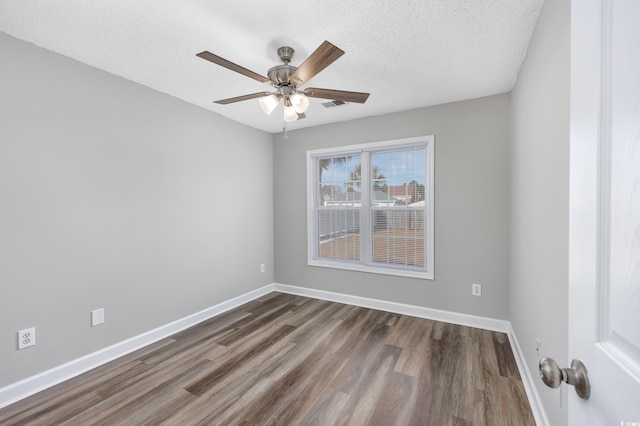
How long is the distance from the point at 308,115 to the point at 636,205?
341cm

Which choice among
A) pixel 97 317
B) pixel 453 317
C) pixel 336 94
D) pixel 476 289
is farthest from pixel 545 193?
pixel 97 317

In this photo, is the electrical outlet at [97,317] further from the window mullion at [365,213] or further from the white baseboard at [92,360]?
the window mullion at [365,213]

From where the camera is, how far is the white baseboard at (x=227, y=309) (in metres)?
1.89

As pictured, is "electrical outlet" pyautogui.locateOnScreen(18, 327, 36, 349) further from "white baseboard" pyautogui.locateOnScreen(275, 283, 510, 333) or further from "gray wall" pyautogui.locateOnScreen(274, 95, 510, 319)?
"gray wall" pyautogui.locateOnScreen(274, 95, 510, 319)

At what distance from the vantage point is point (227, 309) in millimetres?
3549

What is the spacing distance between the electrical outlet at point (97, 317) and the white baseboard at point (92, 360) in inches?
9.9

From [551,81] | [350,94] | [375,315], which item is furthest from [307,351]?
[551,81]

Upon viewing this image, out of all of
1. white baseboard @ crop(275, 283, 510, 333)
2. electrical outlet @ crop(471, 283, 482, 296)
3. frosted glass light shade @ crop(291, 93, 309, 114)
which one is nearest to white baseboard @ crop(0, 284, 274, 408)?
white baseboard @ crop(275, 283, 510, 333)

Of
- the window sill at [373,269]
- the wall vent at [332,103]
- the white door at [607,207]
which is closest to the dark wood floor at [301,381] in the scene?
the window sill at [373,269]

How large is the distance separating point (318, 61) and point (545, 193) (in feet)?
5.06

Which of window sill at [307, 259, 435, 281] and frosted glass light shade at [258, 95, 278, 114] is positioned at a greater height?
frosted glass light shade at [258, 95, 278, 114]

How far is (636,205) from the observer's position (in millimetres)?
435

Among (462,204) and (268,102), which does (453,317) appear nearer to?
(462,204)

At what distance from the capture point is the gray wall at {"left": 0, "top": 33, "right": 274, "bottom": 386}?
6.28ft
